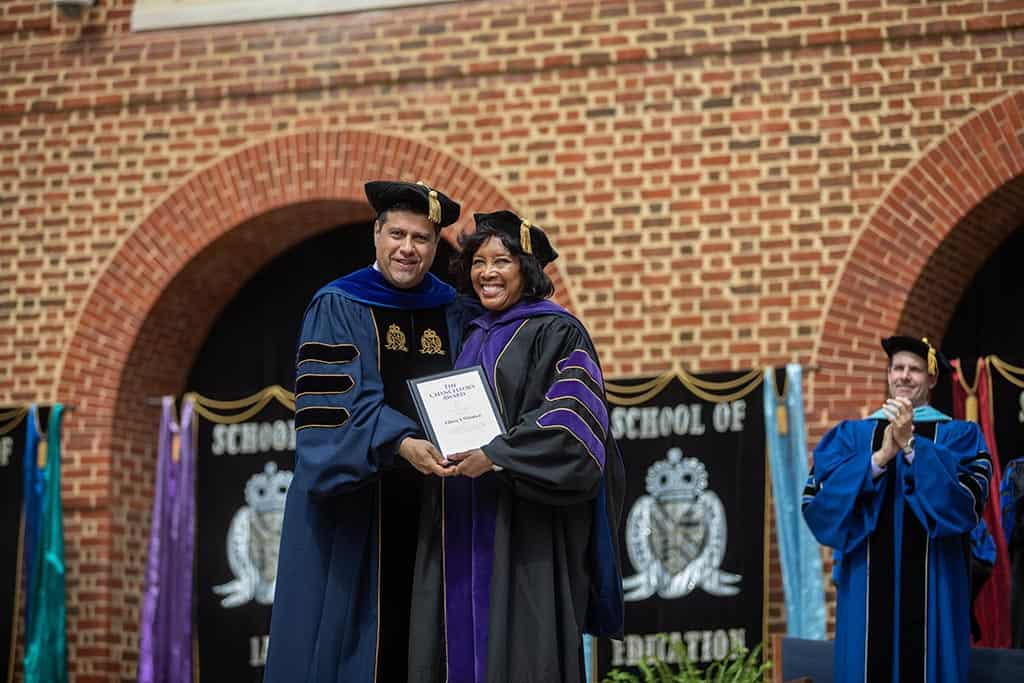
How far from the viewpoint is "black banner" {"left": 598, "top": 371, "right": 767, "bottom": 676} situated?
788 centimetres

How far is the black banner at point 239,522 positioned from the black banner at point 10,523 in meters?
1.02

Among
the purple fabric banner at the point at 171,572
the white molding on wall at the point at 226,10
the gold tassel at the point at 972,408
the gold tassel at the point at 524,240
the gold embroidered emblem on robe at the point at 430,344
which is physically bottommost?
the purple fabric banner at the point at 171,572

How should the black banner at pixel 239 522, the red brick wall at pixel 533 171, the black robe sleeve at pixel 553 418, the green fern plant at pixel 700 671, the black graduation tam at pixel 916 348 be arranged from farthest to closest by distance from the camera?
the black banner at pixel 239 522 < the red brick wall at pixel 533 171 < the green fern plant at pixel 700 671 < the black graduation tam at pixel 916 348 < the black robe sleeve at pixel 553 418

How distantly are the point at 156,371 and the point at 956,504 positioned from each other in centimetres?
517

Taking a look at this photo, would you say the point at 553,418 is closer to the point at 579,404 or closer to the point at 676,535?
the point at 579,404

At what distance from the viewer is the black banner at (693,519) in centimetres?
788

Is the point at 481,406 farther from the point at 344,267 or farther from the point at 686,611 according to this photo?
the point at 344,267

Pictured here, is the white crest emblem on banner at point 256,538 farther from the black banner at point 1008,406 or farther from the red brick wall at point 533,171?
the black banner at point 1008,406

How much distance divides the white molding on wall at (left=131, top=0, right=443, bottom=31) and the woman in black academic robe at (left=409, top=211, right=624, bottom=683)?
4784mm

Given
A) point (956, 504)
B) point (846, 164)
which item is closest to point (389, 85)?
point (846, 164)

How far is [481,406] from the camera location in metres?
4.24

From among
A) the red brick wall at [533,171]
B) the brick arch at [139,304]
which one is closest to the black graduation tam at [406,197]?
the red brick wall at [533,171]

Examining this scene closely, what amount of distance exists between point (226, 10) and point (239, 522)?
304 cm

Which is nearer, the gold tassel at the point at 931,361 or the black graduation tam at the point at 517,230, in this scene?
the black graduation tam at the point at 517,230
